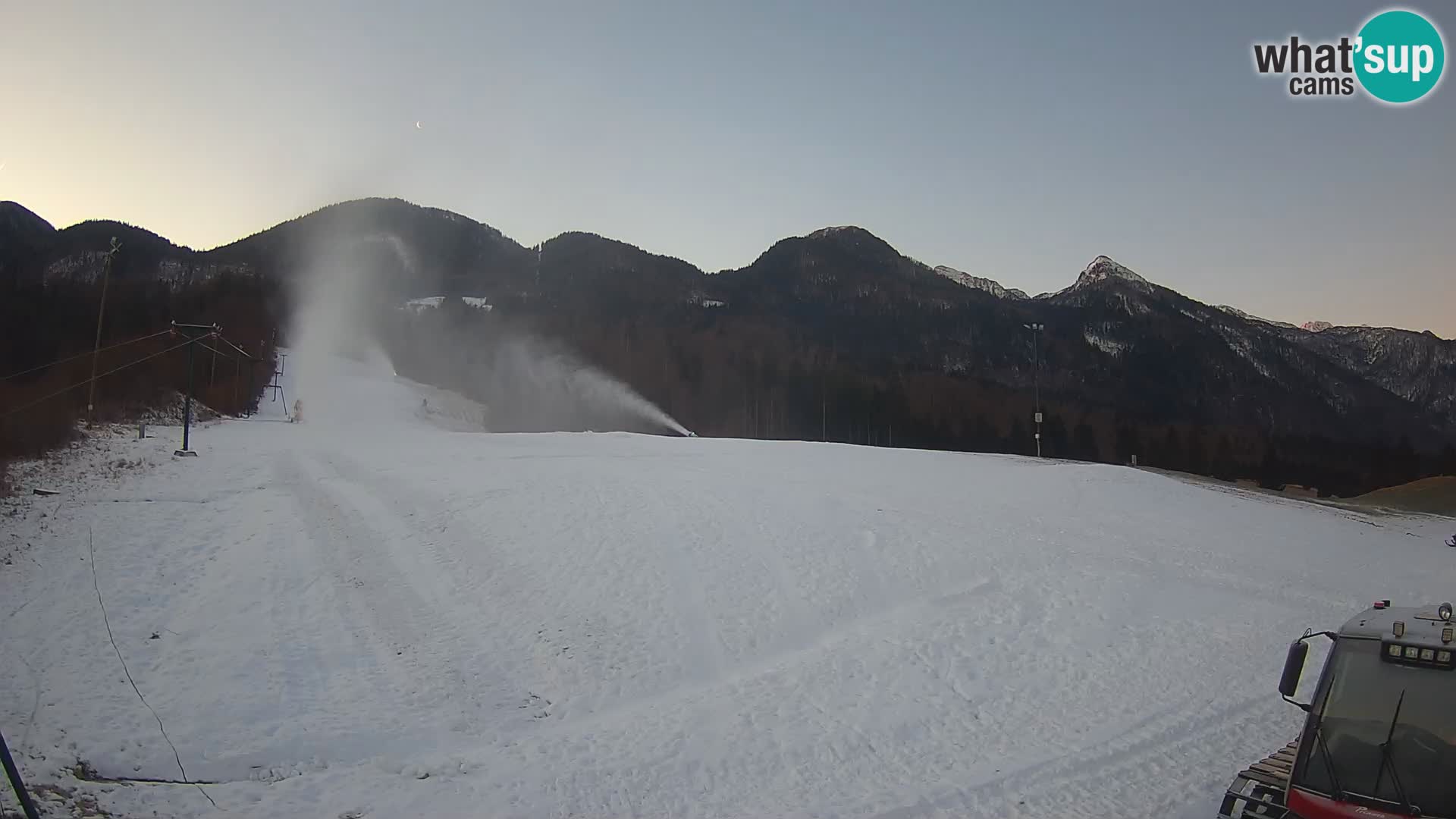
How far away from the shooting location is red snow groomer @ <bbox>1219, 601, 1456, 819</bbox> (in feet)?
18.1

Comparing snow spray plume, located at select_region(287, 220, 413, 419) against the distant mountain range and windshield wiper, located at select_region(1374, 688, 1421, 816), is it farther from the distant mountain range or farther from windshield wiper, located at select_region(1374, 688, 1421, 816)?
windshield wiper, located at select_region(1374, 688, 1421, 816)

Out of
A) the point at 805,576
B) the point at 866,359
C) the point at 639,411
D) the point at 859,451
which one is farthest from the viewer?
the point at 866,359

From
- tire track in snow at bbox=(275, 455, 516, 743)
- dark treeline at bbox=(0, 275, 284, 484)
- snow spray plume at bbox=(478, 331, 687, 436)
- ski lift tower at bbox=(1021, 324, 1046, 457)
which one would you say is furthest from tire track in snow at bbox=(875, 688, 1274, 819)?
snow spray plume at bbox=(478, 331, 687, 436)

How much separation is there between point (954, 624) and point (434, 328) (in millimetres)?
121004

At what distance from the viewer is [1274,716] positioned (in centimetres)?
1029

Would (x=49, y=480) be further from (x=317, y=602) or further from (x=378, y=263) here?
(x=378, y=263)

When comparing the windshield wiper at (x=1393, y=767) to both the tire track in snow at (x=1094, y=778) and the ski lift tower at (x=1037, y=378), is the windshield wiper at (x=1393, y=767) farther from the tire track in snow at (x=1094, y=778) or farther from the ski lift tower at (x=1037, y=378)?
the ski lift tower at (x=1037, y=378)

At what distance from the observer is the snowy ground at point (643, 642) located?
8.08 m

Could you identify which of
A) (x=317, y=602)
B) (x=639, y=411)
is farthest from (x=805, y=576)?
(x=639, y=411)

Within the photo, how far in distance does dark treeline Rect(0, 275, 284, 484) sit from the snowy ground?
6088 millimetres

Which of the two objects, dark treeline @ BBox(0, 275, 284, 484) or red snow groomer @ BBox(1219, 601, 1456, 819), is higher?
dark treeline @ BBox(0, 275, 284, 484)

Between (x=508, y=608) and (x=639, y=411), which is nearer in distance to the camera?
(x=508, y=608)

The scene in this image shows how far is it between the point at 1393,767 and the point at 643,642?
359 inches

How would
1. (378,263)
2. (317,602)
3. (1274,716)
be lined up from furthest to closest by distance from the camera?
1. (378,263)
2. (317,602)
3. (1274,716)
